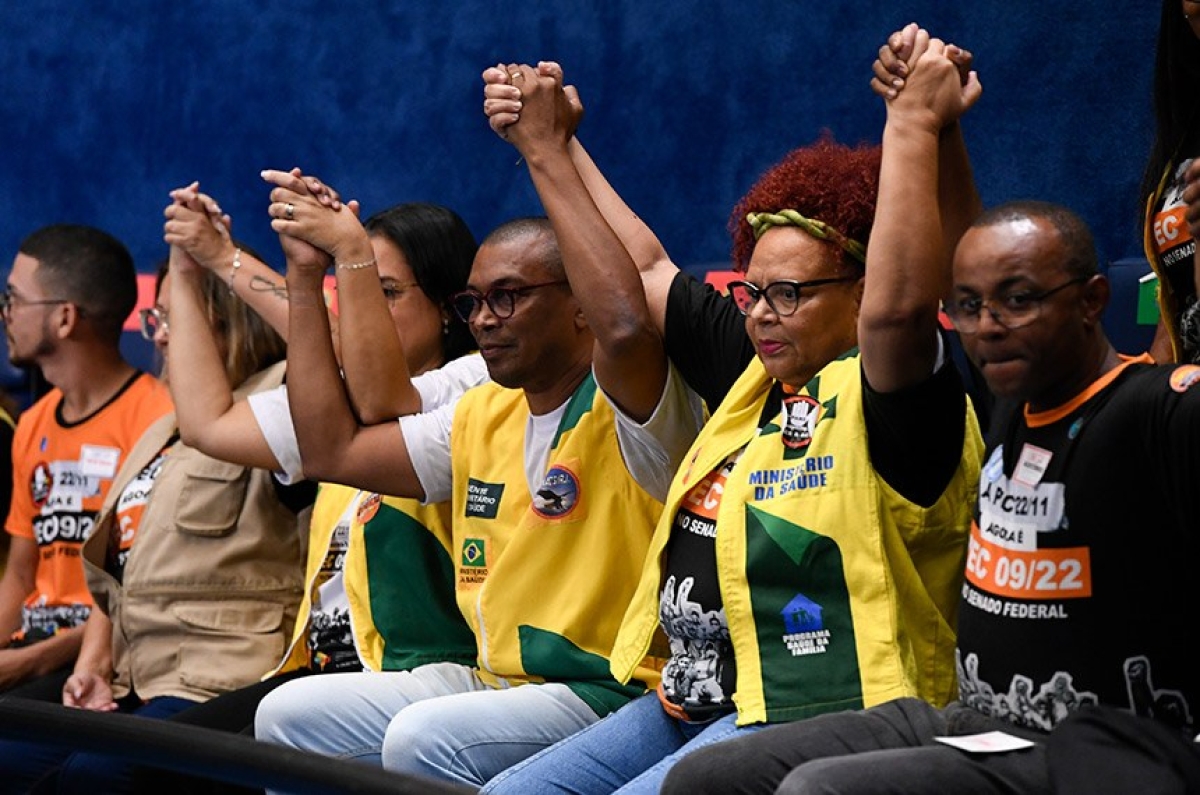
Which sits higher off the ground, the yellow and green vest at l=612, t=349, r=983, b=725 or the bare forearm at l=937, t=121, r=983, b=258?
the bare forearm at l=937, t=121, r=983, b=258

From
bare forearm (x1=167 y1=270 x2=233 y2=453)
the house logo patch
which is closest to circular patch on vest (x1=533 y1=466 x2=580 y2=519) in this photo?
the house logo patch

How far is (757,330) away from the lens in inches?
92.3

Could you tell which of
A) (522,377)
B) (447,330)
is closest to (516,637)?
(522,377)

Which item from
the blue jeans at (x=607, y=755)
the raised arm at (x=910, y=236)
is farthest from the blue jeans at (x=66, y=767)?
the raised arm at (x=910, y=236)

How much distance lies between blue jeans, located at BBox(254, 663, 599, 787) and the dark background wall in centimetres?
133

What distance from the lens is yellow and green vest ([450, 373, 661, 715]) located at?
104 inches

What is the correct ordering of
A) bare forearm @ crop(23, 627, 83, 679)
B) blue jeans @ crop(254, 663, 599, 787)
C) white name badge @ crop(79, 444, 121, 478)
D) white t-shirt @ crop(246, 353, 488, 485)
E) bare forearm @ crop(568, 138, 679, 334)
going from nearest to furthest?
blue jeans @ crop(254, 663, 599, 787)
bare forearm @ crop(568, 138, 679, 334)
white t-shirt @ crop(246, 353, 488, 485)
bare forearm @ crop(23, 627, 83, 679)
white name badge @ crop(79, 444, 121, 478)

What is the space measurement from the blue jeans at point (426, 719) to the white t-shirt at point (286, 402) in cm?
49

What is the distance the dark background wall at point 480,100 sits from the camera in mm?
3281

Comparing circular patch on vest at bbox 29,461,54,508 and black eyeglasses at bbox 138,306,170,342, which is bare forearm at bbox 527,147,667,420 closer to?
black eyeglasses at bbox 138,306,170,342

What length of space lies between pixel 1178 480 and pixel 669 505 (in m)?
0.79

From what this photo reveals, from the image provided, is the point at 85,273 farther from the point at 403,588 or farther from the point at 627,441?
the point at 627,441

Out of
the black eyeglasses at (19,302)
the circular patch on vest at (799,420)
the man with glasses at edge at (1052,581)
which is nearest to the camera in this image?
the man with glasses at edge at (1052,581)

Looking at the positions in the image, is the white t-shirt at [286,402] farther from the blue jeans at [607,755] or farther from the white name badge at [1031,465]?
the white name badge at [1031,465]
